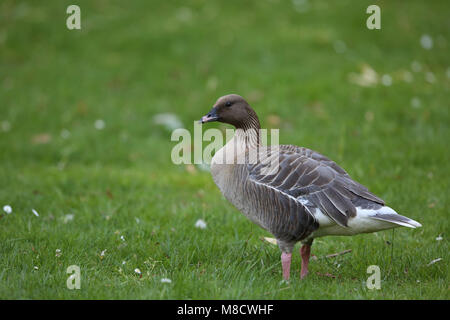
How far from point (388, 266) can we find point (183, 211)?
240cm

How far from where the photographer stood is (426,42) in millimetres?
10867

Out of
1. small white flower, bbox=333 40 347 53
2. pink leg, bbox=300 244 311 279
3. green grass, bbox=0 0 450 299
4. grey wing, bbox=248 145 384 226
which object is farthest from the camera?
small white flower, bbox=333 40 347 53

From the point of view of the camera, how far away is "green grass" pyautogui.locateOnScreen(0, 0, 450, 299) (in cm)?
434

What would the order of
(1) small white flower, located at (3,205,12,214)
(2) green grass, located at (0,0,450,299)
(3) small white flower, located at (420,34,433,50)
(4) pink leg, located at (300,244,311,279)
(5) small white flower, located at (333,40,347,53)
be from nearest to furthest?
(2) green grass, located at (0,0,450,299), (4) pink leg, located at (300,244,311,279), (1) small white flower, located at (3,205,12,214), (5) small white flower, located at (333,40,347,53), (3) small white flower, located at (420,34,433,50)

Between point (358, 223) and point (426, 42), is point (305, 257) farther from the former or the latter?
point (426, 42)

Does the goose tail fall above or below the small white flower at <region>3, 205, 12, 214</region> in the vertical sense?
below

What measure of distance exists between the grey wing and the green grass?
2.21ft

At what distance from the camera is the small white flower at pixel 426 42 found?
10.8 metres

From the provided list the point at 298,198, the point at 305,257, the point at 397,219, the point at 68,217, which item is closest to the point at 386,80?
the point at 305,257

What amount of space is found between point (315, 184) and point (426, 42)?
8132mm

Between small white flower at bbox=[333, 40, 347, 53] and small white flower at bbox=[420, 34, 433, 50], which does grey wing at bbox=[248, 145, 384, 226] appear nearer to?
small white flower at bbox=[333, 40, 347, 53]

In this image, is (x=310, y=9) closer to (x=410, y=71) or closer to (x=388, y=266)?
(x=410, y=71)

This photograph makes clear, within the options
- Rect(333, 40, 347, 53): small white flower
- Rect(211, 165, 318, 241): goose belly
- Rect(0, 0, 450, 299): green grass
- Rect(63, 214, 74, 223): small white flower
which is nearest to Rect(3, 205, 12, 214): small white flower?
Rect(0, 0, 450, 299): green grass
